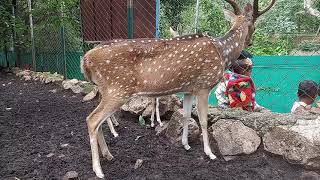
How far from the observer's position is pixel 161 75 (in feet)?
12.6

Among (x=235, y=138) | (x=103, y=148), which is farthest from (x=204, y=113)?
(x=103, y=148)

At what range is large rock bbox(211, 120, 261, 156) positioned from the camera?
3.96 m

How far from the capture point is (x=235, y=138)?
4012 millimetres

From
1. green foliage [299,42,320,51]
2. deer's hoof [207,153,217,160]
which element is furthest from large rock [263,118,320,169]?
green foliage [299,42,320,51]

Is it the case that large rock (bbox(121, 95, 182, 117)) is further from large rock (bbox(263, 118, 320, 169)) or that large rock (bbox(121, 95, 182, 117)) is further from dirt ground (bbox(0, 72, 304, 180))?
large rock (bbox(263, 118, 320, 169))

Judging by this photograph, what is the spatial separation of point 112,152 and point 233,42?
1.68 meters

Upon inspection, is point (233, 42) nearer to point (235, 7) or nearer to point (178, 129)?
point (235, 7)

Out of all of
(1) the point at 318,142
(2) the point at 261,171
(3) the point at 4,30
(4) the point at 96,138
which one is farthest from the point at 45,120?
(3) the point at 4,30

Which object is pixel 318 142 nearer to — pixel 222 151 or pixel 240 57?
pixel 222 151

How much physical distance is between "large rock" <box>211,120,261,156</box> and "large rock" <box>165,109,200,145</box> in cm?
28

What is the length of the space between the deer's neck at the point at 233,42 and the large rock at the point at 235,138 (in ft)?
2.14

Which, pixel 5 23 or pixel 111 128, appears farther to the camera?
pixel 5 23

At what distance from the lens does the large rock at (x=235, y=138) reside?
3961 millimetres

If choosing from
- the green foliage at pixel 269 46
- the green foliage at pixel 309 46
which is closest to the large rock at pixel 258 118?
the green foliage at pixel 309 46
